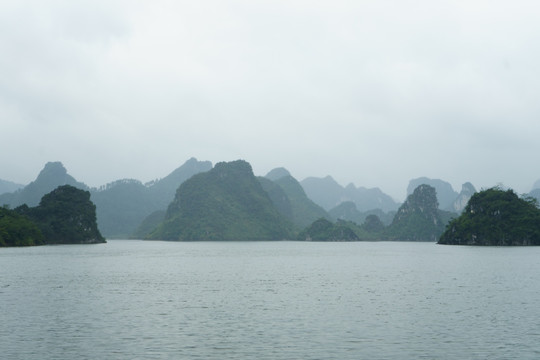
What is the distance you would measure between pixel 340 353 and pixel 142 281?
169ft

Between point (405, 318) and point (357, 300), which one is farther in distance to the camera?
point (357, 300)

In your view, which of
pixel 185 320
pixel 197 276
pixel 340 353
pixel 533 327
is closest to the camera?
pixel 340 353

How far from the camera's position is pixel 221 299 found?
185 feet

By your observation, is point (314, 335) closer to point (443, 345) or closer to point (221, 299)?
point (443, 345)

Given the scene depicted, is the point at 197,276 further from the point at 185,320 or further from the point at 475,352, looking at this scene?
the point at 475,352

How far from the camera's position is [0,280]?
245 ft

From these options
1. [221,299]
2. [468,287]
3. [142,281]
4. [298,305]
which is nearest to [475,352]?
[298,305]

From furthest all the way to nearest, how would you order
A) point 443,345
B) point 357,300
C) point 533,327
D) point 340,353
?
point 357,300
point 533,327
point 443,345
point 340,353

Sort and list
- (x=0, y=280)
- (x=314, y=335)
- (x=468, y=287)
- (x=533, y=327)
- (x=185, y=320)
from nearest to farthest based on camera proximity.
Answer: (x=314, y=335)
(x=533, y=327)
(x=185, y=320)
(x=468, y=287)
(x=0, y=280)

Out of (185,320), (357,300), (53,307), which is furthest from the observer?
(357,300)

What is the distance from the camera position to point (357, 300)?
54906 millimetres

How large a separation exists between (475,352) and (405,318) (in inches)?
485

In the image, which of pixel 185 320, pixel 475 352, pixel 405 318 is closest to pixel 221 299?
pixel 185 320

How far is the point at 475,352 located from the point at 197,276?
201 ft
